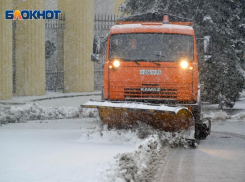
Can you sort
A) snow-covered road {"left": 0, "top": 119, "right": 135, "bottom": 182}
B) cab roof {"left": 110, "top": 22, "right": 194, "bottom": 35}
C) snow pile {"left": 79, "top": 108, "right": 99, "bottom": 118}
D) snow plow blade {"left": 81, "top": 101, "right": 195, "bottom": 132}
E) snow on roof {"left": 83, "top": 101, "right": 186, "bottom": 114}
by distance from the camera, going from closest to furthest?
snow-covered road {"left": 0, "top": 119, "right": 135, "bottom": 182} < snow on roof {"left": 83, "top": 101, "right": 186, "bottom": 114} < snow plow blade {"left": 81, "top": 101, "right": 195, "bottom": 132} < cab roof {"left": 110, "top": 22, "right": 194, "bottom": 35} < snow pile {"left": 79, "top": 108, "right": 99, "bottom": 118}

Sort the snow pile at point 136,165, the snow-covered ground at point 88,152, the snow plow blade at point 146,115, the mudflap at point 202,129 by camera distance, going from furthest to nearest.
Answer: the mudflap at point 202,129 → the snow plow blade at point 146,115 → the snow-covered ground at point 88,152 → the snow pile at point 136,165

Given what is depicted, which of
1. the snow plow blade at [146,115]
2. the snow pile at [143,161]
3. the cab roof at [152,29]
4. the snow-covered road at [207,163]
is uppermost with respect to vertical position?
the cab roof at [152,29]

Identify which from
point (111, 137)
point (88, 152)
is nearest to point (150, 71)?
point (111, 137)

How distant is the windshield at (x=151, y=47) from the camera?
12562 mm

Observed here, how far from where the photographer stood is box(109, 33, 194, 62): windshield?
12.6 meters

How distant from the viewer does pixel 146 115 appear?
11.2 meters

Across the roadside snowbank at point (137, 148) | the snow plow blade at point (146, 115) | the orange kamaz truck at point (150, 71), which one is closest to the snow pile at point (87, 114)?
the orange kamaz truck at point (150, 71)

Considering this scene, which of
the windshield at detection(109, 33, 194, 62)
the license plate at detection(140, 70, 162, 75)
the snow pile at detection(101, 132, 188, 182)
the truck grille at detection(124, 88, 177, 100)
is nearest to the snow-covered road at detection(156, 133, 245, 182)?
the snow pile at detection(101, 132, 188, 182)

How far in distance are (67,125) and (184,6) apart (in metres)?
9.21

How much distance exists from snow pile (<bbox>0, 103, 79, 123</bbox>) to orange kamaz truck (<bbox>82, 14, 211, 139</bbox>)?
483 centimetres

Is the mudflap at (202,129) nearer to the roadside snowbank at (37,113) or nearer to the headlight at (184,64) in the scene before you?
the headlight at (184,64)

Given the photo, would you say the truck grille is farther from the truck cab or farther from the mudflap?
the mudflap

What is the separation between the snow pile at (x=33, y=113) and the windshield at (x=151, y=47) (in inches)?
199

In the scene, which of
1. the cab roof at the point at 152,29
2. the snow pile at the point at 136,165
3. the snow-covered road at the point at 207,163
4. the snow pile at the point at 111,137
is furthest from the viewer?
the cab roof at the point at 152,29
